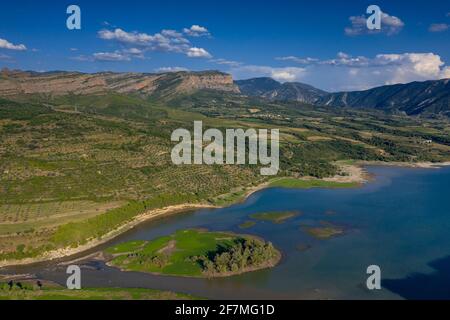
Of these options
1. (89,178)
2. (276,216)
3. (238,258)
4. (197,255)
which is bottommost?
(197,255)

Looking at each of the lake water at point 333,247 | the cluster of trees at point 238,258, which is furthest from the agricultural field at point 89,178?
the cluster of trees at point 238,258

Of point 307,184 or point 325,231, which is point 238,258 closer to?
point 325,231

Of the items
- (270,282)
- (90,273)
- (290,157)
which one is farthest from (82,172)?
(290,157)

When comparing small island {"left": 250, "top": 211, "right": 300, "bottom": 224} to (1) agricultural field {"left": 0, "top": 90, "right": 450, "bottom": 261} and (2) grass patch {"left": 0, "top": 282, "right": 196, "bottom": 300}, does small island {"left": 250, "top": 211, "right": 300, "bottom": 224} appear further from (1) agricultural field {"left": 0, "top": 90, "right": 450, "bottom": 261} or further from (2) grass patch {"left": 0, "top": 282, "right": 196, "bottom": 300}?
(2) grass patch {"left": 0, "top": 282, "right": 196, "bottom": 300}

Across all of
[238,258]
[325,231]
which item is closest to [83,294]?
[238,258]

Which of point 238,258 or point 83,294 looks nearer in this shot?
point 83,294

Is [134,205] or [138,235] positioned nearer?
[138,235]

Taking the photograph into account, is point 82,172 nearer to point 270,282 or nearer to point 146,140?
point 146,140

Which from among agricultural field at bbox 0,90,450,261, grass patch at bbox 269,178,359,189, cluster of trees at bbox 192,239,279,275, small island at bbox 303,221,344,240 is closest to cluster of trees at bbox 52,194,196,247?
agricultural field at bbox 0,90,450,261
